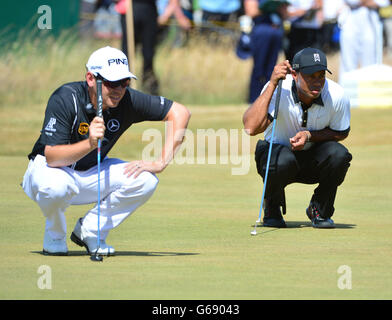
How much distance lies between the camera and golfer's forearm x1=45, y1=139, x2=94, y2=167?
6539 millimetres

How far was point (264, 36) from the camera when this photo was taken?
18.1 meters

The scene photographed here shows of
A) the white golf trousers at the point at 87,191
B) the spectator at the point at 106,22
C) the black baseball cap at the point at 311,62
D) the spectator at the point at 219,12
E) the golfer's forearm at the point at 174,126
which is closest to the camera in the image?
the white golf trousers at the point at 87,191

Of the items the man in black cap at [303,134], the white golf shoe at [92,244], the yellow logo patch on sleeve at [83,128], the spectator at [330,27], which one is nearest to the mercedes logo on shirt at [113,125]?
the yellow logo patch on sleeve at [83,128]

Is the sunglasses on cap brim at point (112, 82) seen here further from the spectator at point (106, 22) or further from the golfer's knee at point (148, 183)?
the spectator at point (106, 22)

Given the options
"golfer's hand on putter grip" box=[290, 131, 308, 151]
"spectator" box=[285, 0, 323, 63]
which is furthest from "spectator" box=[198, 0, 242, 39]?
"golfer's hand on putter grip" box=[290, 131, 308, 151]

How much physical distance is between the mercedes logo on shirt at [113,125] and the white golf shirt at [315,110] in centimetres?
161

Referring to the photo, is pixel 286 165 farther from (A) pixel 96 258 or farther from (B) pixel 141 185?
(A) pixel 96 258

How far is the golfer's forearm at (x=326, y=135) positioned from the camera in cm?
825

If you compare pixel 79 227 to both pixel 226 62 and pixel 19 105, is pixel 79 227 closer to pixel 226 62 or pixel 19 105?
pixel 19 105

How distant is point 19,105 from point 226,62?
4.87 metres

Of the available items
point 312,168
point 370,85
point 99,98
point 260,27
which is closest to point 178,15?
point 260,27

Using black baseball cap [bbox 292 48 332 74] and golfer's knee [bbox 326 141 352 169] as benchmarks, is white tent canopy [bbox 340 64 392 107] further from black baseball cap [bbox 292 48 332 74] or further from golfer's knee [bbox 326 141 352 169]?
black baseball cap [bbox 292 48 332 74]
